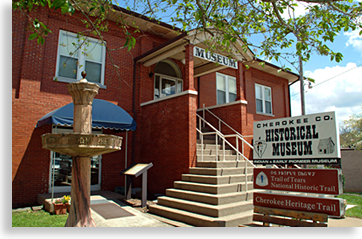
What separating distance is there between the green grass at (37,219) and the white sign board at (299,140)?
5027mm

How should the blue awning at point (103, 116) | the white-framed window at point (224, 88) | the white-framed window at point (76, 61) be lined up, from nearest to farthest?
the blue awning at point (103, 116), the white-framed window at point (76, 61), the white-framed window at point (224, 88)

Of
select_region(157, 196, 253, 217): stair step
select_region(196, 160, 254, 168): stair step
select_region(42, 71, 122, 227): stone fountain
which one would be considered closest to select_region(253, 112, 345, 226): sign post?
select_region(157, 196, 253, 217): stair step

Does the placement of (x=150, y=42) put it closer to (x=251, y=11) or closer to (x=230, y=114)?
(x=230, y=114)

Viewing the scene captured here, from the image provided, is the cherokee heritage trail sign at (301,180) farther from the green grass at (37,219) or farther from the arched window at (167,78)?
the arched window at (167,78)

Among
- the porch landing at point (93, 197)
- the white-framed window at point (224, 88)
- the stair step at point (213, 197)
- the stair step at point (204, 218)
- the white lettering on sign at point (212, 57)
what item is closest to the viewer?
the stair step at point (204, 218)

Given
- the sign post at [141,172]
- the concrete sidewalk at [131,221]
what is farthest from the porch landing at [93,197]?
the concrete sidewalk at [131,221]

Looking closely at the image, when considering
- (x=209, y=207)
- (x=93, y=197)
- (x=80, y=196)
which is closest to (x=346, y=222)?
(x=209, y=207)

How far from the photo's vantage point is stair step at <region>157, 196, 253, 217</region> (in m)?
6.32

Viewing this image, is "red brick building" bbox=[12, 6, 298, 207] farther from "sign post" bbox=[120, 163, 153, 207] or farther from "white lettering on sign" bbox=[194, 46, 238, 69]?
"sign post" bbox=[120, 163, 153, 207]

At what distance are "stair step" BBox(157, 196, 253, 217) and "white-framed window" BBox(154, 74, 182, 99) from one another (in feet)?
20.5

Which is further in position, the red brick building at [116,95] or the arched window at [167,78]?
the arched window at [167,78]

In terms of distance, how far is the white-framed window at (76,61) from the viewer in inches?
388

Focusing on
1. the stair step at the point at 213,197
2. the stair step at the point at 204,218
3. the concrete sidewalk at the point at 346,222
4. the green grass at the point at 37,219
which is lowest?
the concrete sidewalk at the point at 346,222

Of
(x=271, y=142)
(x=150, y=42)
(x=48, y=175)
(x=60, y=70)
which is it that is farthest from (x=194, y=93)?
(x=48, y=175)
